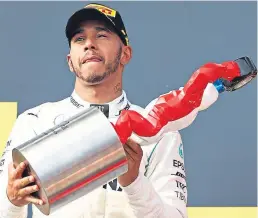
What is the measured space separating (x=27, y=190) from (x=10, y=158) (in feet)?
1.17

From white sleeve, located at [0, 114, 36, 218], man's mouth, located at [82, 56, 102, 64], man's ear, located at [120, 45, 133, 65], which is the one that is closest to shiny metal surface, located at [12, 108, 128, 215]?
white sleeve, located at [0, 114, 36, 218]

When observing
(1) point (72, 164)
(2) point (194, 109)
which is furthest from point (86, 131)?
(2) point (194, 109)

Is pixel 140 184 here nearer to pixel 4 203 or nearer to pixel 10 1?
pixel 4 203

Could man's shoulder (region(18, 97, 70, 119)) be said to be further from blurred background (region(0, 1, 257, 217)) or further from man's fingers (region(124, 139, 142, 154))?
man's fingers (region(124, 139, 142, 154))

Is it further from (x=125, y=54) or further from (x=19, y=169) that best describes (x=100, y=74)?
(x=19, y=169)

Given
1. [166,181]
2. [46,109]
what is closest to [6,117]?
[46,109]

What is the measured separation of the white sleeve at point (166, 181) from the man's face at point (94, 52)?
0.67ft

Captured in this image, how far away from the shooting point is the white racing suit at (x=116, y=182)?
1.14m

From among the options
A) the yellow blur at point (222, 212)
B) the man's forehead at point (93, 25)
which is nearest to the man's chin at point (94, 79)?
the man's forehead at point (93, 25)

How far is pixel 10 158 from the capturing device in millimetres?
1247

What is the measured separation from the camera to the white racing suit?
114 centimetres

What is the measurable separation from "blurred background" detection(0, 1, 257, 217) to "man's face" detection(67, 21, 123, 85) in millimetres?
326

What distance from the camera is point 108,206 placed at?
4.09 ft

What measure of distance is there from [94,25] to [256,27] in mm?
564
